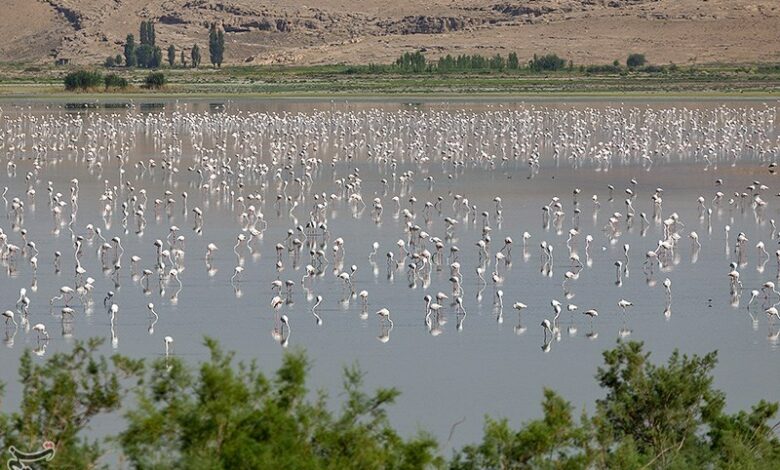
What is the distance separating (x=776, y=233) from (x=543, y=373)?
12.6 meters

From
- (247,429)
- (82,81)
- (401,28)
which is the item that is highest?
(247,429)

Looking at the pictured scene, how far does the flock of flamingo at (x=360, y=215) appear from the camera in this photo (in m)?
21.3

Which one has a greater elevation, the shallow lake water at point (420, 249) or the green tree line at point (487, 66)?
the shallow lake water at point (420, 249)

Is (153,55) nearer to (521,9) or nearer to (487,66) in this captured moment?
(487,66)

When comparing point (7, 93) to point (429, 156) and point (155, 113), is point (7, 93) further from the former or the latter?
point (429, 156)

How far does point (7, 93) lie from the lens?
90.9 meters

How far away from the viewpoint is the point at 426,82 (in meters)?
100

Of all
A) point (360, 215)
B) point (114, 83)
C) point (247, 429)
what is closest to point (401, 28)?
point (114, 83)

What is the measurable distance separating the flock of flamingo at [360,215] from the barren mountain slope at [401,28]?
80.7m

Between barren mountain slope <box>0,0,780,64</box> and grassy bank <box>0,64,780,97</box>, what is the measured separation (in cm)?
1518

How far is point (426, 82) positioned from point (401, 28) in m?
61.6

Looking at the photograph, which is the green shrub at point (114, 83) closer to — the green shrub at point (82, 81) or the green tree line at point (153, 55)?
the green shrub at point (82, 81)

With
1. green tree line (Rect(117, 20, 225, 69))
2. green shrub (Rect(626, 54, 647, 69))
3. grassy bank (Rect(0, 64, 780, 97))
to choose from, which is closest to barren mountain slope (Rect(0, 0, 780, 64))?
green shrub (Rect(626, 54, 647, 69))

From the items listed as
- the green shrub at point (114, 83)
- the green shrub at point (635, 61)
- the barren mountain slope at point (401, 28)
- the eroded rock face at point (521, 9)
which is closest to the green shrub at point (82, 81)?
the green shrub at point (114, 83)
